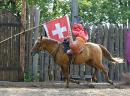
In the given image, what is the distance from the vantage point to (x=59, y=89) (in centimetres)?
1269

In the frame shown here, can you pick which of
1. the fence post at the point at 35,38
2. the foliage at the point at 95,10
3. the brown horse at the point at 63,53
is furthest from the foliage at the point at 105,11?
the brown horse at the point at 63,53

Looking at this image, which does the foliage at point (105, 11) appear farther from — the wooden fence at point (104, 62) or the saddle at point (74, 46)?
the saddle at point (74, 46)

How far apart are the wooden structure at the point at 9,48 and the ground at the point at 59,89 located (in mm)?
1436

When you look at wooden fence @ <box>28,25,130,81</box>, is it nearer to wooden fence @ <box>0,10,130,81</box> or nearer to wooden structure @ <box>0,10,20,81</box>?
wooden fence @ <box>0,10,130,81</box>

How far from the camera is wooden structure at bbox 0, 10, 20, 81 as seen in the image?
592 inches

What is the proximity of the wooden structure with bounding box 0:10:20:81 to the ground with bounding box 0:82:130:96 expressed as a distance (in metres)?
1.44

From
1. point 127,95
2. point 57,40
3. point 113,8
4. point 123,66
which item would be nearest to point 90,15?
point 113,8

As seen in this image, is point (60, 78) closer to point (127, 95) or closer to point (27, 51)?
point (27, 51)

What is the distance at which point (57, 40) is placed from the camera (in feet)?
46.7

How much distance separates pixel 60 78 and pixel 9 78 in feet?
5.59

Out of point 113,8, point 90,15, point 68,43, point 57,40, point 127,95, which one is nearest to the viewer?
point 127,95

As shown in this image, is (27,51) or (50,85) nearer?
(50,85)

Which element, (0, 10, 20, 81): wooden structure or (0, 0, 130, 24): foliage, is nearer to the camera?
(0, 10, 20, 81): wooden structure

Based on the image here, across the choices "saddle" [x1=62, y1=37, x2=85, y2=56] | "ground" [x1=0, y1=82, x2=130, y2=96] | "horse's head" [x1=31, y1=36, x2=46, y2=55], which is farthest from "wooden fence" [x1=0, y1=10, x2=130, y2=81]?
"saddle" [x1=62, y1=37, x2=85, y2=56]
